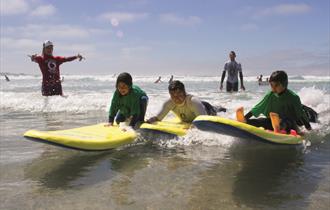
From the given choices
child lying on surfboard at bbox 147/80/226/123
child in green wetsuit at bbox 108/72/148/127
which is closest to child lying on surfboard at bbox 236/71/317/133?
child lying on surfboard at bbox 147/80/226/123

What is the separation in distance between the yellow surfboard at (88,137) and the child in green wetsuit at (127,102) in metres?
0.40

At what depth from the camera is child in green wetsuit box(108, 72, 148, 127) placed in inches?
237

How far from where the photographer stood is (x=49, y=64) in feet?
32.8

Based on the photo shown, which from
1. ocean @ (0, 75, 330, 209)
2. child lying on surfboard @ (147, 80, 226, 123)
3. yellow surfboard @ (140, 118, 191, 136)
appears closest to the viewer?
ocean @ (0, 75, 330, 209)

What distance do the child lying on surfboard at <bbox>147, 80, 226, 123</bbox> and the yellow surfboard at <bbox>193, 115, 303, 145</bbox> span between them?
136 cm

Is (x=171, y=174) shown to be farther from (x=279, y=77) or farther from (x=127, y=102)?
(x=127, y=102)

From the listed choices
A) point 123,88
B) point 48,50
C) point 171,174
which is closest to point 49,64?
point 48,50

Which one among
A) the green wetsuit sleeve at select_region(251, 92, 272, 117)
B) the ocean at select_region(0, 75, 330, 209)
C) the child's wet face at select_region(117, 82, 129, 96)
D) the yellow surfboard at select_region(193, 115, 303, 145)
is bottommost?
the ocean at select_region(0, 75, 330, 209)

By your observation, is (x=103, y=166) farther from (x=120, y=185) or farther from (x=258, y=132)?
(x=258, y=132)

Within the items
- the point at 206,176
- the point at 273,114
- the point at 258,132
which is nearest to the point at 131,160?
the point at 206,176

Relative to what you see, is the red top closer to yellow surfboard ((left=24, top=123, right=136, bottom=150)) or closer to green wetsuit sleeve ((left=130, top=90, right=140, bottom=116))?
green wetsuit sleeve ((left=130, top=90, right=140, bottom=116))

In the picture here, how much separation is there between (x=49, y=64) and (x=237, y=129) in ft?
22.7

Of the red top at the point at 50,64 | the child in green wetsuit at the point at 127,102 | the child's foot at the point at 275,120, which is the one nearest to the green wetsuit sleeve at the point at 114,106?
the child in green wetsuit at the point at 127,102

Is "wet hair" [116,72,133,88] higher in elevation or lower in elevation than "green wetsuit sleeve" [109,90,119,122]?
higher
